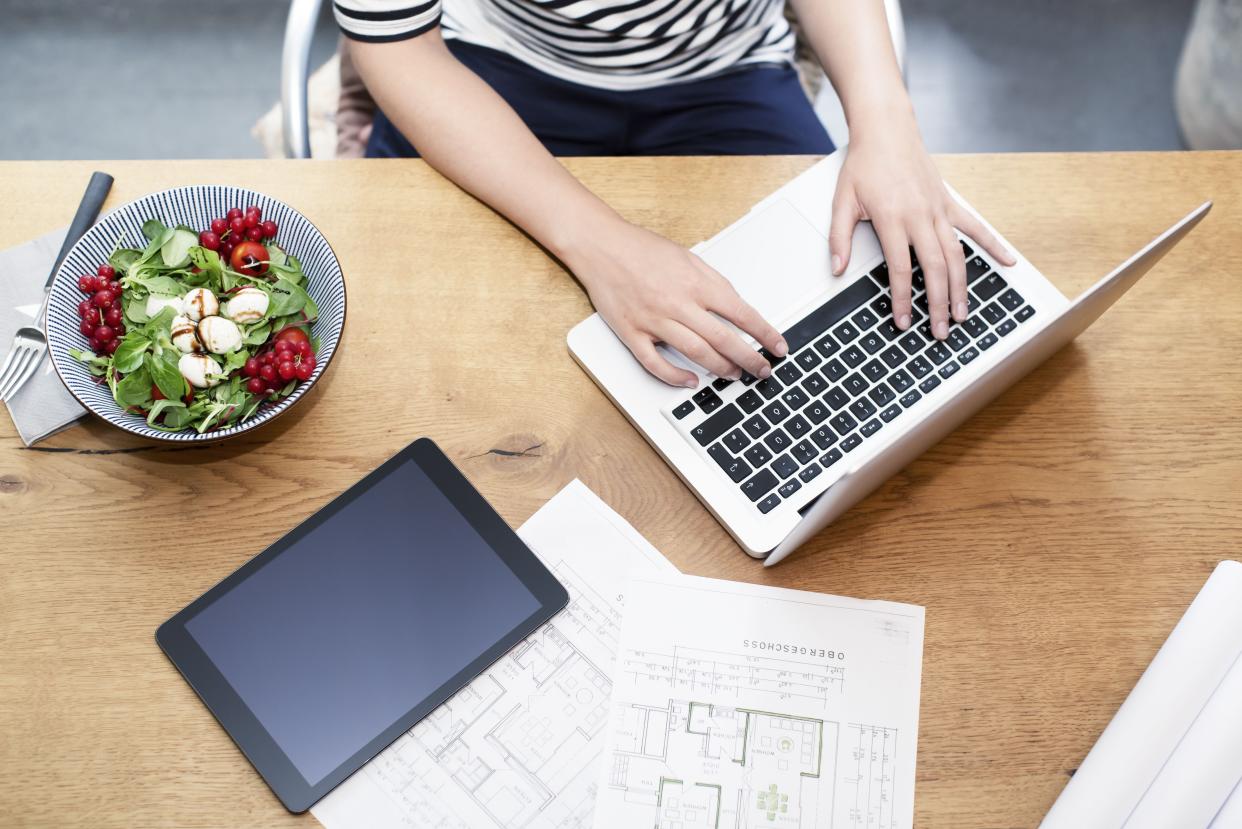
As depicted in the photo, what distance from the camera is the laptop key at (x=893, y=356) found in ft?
2.84

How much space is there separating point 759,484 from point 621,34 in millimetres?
535

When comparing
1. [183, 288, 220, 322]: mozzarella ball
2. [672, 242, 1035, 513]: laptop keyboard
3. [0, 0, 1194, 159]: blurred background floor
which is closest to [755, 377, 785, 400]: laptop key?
[672, 242, 1035, 513]: laptop keyboard

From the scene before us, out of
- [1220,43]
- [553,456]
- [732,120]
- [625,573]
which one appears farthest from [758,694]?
[1220,43]

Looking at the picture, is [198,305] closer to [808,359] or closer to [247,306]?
[247,306]

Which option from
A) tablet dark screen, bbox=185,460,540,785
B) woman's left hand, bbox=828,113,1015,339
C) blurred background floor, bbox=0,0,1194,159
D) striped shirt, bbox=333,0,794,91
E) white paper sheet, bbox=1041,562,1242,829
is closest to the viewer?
white paper sheet, bbox=1041,562,1242,829

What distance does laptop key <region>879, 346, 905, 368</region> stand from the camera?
867 mm

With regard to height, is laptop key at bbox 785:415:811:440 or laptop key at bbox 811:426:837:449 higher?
laptop key at bbox 785:415:811:440

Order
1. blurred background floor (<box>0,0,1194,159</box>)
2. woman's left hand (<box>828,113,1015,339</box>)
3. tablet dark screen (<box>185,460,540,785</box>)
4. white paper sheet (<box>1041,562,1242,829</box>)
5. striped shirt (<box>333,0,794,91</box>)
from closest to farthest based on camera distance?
white paper sheet (<box>1041,562,1242,829</box>) → tablet dark screen (<box>185,460,540,785</box>) → woman's left hand (<box>828,113,1015,339</box>) → striped shirt (<box>333,0,794,91</box>) → blurred background floor (<box>0,0,1194,159</box>)

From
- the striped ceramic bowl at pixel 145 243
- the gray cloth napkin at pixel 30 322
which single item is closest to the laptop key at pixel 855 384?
the striped ceramic bowl at pixel 145 243

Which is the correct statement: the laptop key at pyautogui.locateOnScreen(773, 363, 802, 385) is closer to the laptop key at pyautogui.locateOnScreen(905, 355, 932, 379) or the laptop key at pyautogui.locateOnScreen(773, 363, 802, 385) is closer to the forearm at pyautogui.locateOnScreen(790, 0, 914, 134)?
the laptop key at pyautogui.locateOnScreen(905, 355, 932, 379)

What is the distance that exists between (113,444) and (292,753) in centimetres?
32

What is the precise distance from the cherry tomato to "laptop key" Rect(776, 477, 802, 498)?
481 mm

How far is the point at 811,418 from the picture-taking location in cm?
84

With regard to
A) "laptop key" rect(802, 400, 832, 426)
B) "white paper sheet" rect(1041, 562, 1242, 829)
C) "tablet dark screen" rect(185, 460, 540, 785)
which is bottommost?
"white paper sheet" rect(1041, 562, 1242, 829)
